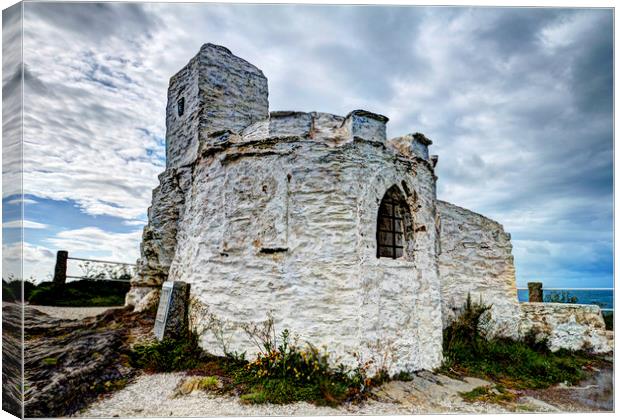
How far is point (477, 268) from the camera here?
868 cm

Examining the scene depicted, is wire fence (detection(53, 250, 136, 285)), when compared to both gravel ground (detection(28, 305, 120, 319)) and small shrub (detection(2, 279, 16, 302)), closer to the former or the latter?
gravel ground (detection(28, 305, 120, 319))

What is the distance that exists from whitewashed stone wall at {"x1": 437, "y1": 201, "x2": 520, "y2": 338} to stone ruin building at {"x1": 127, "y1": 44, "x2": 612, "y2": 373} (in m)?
1.88

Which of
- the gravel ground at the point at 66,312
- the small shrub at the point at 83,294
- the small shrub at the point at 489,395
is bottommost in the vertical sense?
the small shrub at the point at 489,395

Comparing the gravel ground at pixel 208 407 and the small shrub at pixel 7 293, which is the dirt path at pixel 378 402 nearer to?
the gravel ground at pixel 208 407

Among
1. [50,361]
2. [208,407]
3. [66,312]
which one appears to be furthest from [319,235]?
[66,312]

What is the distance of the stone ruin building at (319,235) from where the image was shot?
539cm

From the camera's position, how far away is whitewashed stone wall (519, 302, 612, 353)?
8258 millimetres

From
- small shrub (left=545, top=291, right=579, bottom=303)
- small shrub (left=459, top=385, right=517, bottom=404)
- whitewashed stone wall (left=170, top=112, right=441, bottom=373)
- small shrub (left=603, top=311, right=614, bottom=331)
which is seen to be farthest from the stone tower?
small shrub (left=603, top=311, right=614, bottom=331)

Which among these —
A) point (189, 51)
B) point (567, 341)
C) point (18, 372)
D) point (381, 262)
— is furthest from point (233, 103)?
point (567, 341)

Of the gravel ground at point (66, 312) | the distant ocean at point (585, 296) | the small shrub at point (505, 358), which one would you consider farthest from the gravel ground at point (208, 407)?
the distant ocean at point (585, 296)

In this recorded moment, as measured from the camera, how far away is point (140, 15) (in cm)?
494

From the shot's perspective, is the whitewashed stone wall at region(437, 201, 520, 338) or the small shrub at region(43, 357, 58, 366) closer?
the small shrub at region(43, 357, 58, 366)

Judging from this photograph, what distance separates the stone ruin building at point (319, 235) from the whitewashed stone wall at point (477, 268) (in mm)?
1878

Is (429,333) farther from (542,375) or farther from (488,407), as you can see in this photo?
(542,375)
